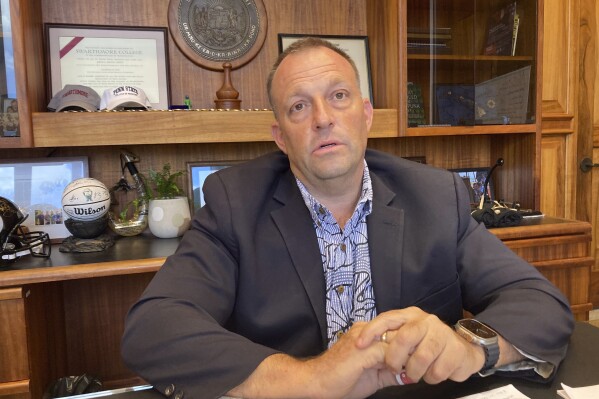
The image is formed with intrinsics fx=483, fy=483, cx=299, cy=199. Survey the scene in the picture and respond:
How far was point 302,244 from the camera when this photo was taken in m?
1.16

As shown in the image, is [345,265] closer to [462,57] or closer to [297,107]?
[297,107]

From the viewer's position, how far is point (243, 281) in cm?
113

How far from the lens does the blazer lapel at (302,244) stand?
44.1 inches

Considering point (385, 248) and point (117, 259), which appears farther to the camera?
point (117, 259)

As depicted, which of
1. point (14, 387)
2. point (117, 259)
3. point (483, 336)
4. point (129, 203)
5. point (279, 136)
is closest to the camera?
point (483, 336)

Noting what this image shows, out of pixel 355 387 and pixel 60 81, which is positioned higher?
pixel 60 81

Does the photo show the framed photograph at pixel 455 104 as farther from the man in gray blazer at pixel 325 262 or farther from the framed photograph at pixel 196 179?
the framed photograph at pixel 196 179

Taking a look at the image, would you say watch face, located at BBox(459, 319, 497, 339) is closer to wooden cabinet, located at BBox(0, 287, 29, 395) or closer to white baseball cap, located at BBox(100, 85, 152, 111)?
wooden cabinet, located at BBox(0, 287, 29, 395)

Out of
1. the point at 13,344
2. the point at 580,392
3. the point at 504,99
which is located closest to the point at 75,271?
the point at 13,344

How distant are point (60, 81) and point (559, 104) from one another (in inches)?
101

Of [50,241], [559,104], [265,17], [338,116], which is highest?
[265,17]

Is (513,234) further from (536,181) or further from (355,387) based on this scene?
(355,387)

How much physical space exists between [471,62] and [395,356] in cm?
184

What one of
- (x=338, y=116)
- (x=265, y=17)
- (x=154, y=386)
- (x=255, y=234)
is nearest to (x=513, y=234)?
(x=338, y=116)
